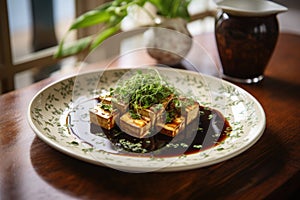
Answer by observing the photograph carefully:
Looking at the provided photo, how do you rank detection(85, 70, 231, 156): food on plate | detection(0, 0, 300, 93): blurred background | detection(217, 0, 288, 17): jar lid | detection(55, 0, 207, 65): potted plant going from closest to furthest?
detection(85, 70, 231, 156): food on plate → detection(217, 0, 288, 17): jar lid → detection(55, 0, 207, 65): potted plant → detection(0, 0, 300, 93): blurred background

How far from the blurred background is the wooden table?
67cm

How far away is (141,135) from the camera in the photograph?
2.81ft

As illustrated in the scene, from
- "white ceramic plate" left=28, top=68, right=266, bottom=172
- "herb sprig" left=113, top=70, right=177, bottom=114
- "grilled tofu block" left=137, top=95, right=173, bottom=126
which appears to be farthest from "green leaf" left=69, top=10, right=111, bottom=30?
"grilled tofu block" left=137, top=95, right=173, bottom=126

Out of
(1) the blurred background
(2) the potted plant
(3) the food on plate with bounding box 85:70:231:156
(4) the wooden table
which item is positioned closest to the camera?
(4) the wooden table

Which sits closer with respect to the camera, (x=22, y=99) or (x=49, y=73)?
(x=22, y=99)

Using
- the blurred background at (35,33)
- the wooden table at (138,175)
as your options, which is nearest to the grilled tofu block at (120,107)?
the wooden table at (138,175)

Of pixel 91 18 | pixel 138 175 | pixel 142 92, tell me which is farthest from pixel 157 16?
pixel 138 175

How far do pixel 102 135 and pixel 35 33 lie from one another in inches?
42.0

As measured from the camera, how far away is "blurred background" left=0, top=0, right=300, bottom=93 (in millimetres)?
1611

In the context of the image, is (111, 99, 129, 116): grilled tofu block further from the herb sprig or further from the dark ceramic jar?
the dark ceramic jar

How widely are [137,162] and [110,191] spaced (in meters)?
0.07

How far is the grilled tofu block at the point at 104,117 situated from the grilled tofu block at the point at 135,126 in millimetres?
20

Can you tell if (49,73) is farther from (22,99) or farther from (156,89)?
(156,89)

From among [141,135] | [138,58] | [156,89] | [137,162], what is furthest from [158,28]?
[137,162]
